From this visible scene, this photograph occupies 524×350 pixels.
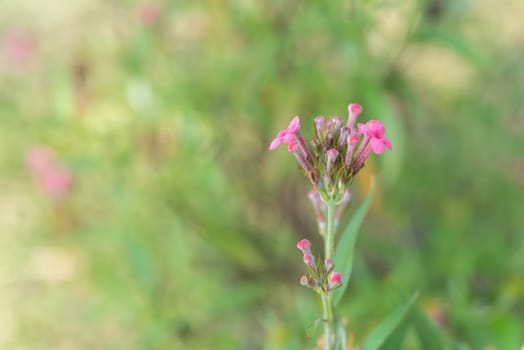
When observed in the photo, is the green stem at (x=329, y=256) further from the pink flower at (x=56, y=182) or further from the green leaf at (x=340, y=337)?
the pink flower at (x=56, y=182)

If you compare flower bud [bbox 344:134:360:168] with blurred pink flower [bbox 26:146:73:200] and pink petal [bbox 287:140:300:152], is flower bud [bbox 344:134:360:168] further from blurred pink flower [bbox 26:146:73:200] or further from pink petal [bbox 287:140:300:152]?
blurred pink flower [bbox 26:146:73:200]

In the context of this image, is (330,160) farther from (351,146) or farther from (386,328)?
(386,328)

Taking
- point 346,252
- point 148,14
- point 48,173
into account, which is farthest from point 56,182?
point 346,252

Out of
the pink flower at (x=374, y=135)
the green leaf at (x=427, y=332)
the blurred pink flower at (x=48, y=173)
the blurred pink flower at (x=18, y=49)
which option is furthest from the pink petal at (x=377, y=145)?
the blurred pink flower at (x=18, y=49)

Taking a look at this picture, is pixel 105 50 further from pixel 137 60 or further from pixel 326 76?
pixel 326 76

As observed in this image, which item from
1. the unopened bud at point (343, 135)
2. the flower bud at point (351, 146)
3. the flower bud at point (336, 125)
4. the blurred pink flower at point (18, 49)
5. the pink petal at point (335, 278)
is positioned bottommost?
the pink petal at point (335, 278)
